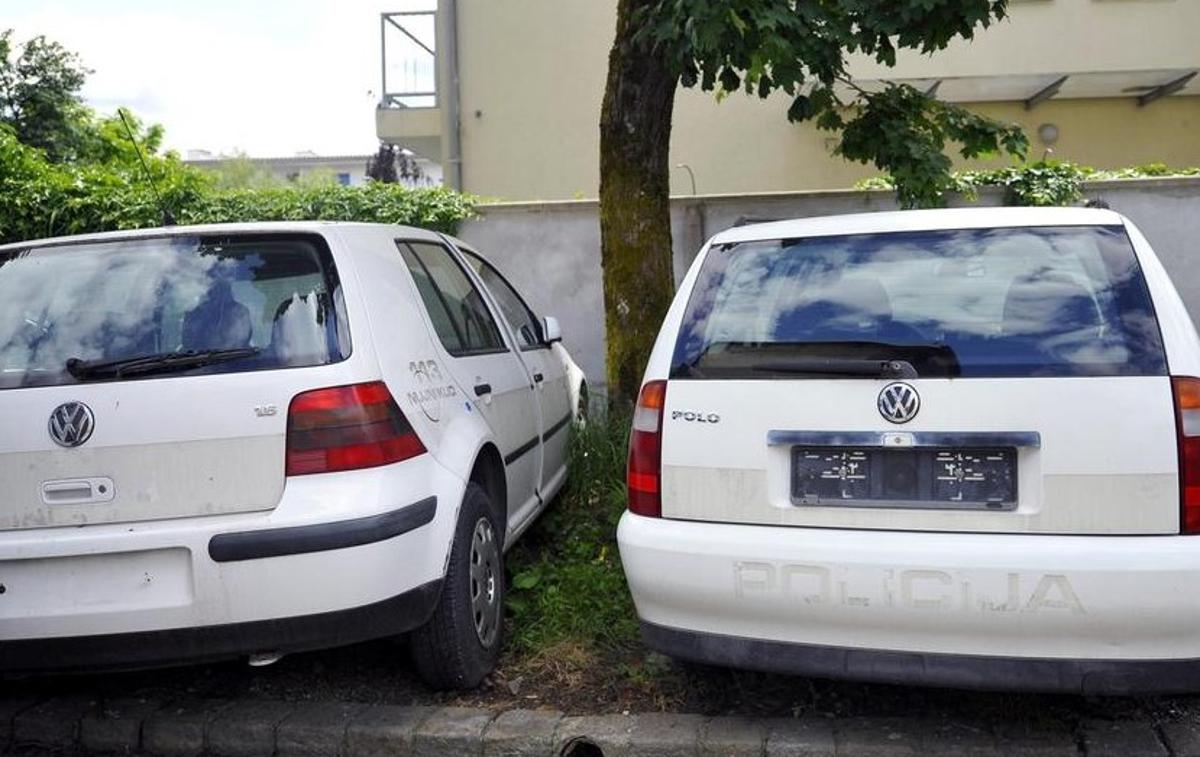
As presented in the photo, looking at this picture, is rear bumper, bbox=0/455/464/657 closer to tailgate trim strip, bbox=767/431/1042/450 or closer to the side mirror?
tailgate trim strip, bbox=767/431/1042/450

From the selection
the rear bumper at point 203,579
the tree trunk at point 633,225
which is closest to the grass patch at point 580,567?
the tree trunk at point 633,225

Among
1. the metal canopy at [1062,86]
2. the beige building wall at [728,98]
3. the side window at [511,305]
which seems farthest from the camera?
the beige building wall at [728,98]

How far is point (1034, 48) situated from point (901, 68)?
1696mm

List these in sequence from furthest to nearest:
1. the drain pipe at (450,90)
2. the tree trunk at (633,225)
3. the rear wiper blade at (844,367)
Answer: the drain pipe at (450,90), the tree trunk at (633,225), the rear wiper blade at (844,367)

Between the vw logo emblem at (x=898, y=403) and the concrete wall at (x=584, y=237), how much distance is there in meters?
5.09

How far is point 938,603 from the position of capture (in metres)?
3.03

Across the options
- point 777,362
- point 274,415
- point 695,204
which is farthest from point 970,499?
point 695,204

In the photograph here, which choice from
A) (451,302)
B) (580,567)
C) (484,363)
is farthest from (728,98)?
(580,567)

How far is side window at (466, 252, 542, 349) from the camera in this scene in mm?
5602

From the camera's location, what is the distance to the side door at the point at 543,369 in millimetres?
5402

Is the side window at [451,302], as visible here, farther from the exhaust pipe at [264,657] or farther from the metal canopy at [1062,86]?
the metal canopy at [1062,86]

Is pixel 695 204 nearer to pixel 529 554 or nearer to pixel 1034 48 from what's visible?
pixel 529 554

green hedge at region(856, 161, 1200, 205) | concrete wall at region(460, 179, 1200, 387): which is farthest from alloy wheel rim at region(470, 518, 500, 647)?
green hedge at region(856, 161, 1200, 205)

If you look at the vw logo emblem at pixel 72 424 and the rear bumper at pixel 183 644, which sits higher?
the vw logo emblem at pixel 72 424
